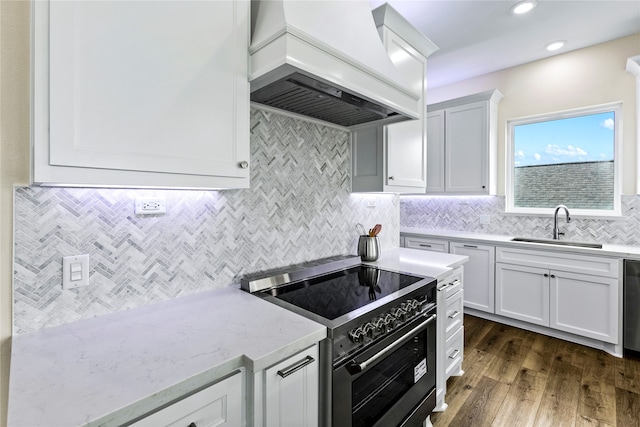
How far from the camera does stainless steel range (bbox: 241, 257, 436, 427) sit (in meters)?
1.12

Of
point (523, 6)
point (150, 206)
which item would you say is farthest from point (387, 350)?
point (523, 6)

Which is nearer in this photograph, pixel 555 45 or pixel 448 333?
pixel 448 333

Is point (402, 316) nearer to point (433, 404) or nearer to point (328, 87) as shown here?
point (433, 404)

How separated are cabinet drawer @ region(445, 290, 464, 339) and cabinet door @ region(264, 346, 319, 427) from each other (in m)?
1.20

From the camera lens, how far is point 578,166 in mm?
3201

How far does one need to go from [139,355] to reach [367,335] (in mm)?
797

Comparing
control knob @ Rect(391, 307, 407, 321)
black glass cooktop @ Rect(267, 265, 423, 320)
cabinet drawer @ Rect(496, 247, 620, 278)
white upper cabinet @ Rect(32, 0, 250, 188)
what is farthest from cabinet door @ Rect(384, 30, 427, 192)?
cabinet drawer @ Rect(496, 247, 620, 278)

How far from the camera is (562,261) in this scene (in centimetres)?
280

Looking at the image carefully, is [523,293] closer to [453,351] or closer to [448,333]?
[453,351]

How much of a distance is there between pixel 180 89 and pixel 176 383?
0.91 metres

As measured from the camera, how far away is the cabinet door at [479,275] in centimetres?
323

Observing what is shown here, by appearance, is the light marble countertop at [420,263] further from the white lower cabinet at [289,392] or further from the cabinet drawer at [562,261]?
the cabinet drawer at [562,261]

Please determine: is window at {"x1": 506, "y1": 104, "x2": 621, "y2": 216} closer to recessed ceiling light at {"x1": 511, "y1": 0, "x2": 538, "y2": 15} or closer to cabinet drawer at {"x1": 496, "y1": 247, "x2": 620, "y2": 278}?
cabinet drawer at {"x1": 496, "y1": 247, "x2": 620, "y2": 278}

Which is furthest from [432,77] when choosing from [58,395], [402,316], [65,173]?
[58,395]
